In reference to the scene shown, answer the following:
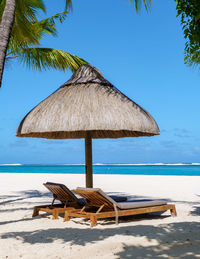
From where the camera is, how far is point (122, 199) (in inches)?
270

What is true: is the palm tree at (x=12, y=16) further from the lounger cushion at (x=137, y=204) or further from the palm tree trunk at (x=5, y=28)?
the lounger cushion at (x=137, y=204)

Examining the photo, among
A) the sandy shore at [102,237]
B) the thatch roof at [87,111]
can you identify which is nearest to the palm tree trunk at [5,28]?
the thatch roof at [87,111]

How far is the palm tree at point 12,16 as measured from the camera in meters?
5.34

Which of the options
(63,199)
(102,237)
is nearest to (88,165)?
(63,199)

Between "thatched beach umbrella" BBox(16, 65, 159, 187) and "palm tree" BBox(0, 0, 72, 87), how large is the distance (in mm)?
1237

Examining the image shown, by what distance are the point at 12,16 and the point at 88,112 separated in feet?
6.79

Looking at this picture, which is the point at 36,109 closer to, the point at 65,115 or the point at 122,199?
the point at 65,115

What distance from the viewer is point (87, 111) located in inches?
234

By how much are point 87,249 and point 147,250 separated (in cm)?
73

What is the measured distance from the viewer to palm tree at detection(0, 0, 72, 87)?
5337 mm

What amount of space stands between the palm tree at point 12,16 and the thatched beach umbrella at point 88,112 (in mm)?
1237

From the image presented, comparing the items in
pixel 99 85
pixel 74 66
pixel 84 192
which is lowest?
pixel 84 192

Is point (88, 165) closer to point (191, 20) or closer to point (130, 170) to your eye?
point (191, 20)

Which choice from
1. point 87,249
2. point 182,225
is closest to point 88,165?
point 182,225
